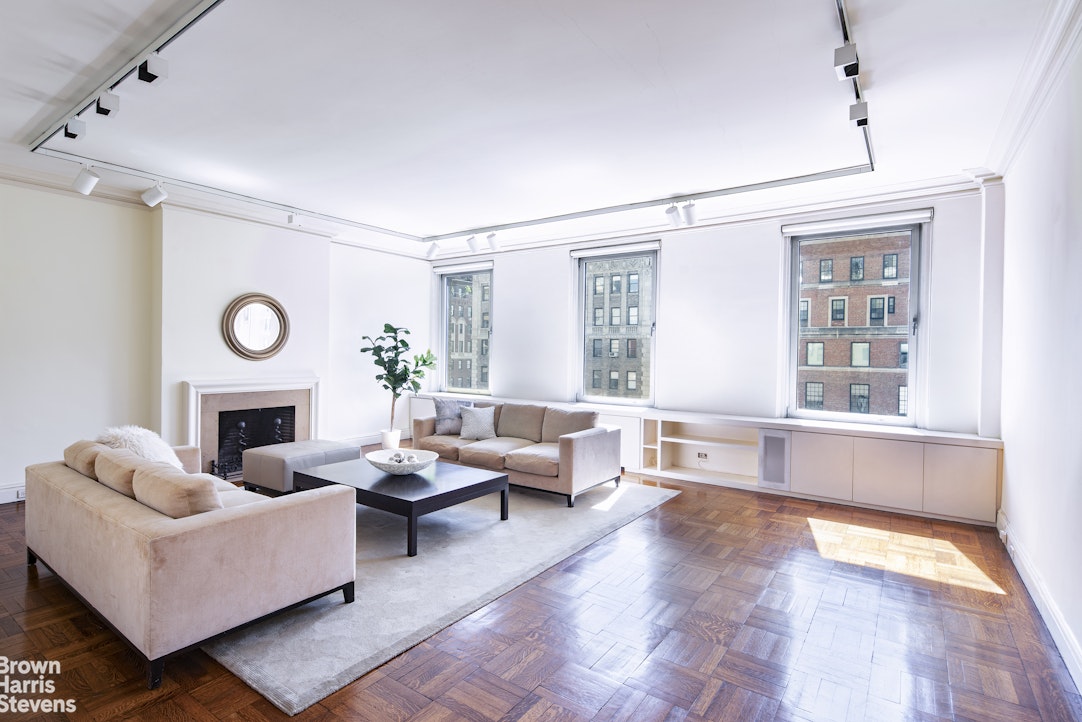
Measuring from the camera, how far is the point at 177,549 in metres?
2.06

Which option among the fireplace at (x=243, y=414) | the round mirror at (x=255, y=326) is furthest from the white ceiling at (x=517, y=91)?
the fireplace at (x=243, y=414)

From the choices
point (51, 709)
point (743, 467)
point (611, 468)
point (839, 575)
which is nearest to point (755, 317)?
point (743, 467)

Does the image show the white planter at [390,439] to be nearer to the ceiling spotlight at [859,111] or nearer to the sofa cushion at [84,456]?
the sofa cushion at [84,456]

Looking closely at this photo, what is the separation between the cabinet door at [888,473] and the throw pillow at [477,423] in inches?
130

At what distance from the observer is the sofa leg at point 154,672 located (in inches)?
80.2

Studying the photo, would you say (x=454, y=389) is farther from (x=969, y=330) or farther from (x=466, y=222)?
(x=969, y=330)

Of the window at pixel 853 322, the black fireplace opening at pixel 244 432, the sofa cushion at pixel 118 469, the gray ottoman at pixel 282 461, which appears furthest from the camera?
the black fireplace opening at pixel 244 432

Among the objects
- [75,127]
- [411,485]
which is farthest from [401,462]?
[75,127]

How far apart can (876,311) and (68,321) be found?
275 inches

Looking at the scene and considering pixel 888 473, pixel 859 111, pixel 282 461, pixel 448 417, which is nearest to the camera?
pixel 859 111

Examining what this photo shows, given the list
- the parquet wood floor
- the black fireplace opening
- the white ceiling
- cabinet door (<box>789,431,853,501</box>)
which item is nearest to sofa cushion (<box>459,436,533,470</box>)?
the parquet wood floor

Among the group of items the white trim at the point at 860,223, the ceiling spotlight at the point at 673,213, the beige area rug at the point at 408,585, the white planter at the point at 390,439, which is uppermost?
the ceiling spotlight at the point at 673,213

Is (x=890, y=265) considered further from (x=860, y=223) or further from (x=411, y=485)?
(x=411, y=485)

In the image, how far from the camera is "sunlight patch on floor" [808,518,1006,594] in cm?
322
